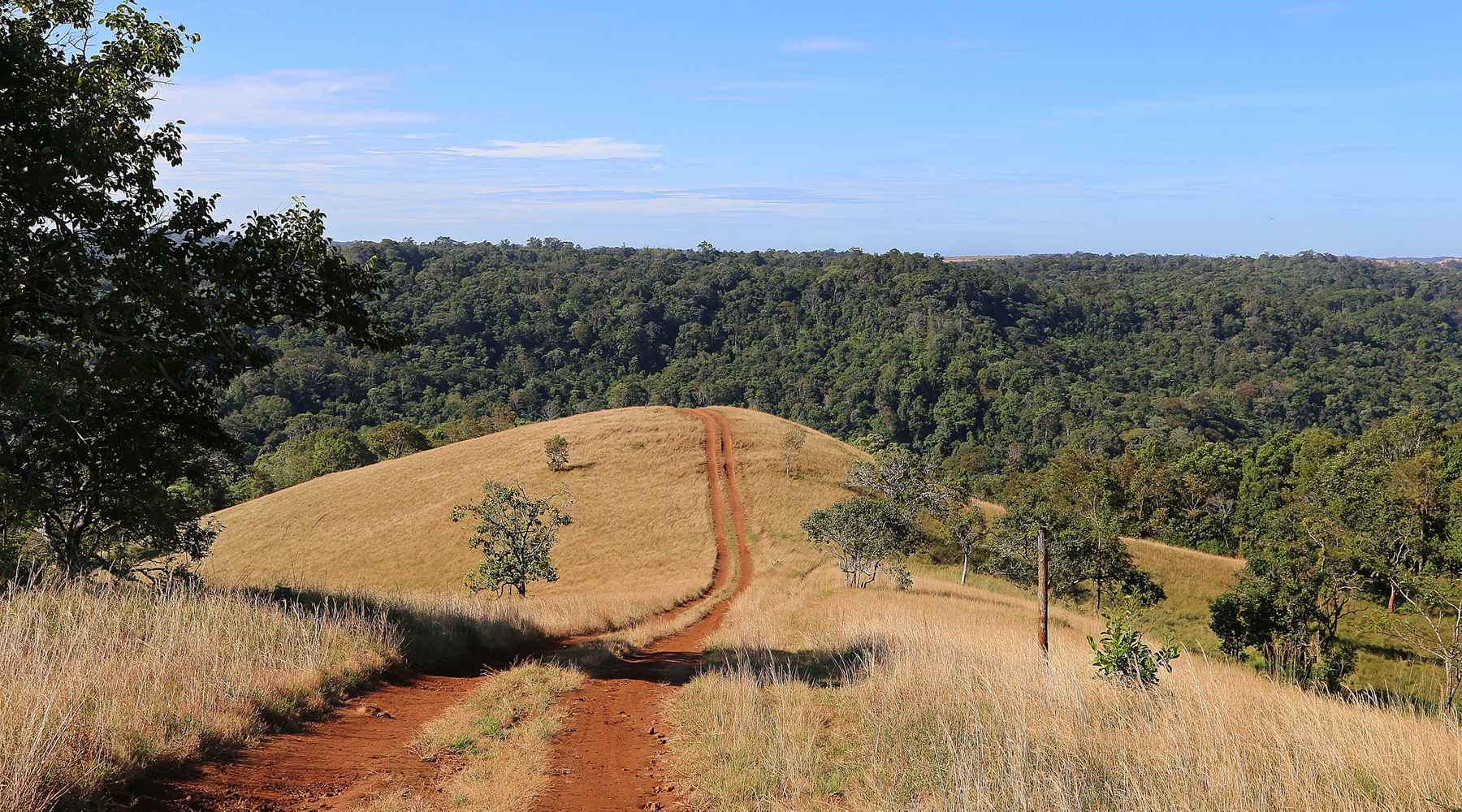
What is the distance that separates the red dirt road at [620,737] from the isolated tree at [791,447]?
42.7 metres

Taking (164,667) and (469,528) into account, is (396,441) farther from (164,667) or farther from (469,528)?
(164,667)

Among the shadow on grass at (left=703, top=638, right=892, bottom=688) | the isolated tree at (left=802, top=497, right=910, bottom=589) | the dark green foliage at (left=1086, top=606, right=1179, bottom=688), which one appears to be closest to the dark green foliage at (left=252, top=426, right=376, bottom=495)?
the isolated tree at (left=802, top=497, right=910, bottom=589)

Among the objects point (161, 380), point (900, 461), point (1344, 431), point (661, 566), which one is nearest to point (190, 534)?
point (161, 380)

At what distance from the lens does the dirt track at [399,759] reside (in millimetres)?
4977

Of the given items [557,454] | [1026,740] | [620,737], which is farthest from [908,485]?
[1026,740]

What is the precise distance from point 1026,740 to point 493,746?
4348mm

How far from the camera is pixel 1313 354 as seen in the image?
153 metres

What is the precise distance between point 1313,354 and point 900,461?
150m

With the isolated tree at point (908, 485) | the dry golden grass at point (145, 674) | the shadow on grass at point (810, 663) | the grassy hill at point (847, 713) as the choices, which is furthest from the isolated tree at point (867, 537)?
the dry golden grass at point (145, 674)

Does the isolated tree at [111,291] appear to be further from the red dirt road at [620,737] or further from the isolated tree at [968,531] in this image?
the isolated tree at [968,531]

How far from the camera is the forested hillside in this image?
119250 millimetres

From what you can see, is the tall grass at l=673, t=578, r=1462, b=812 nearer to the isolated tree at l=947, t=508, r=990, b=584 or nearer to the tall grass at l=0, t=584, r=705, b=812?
the tall grass at l=0, t=584, r=705, b=812

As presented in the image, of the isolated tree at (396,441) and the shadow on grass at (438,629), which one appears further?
the isolated tree at (396,441)

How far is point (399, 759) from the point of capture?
19.9ft
